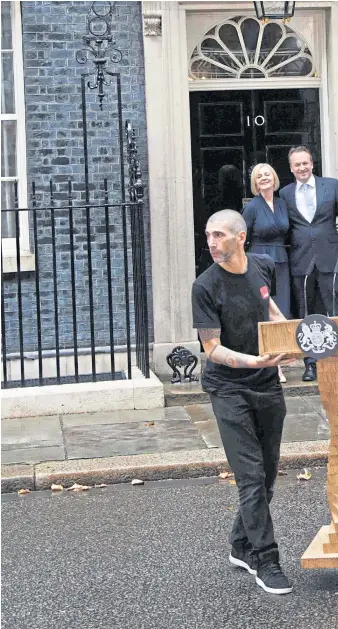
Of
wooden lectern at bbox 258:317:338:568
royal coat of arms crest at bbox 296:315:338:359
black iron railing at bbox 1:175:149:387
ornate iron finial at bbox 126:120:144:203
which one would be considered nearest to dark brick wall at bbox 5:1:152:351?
black iron railing at bbox 1:175:149:387

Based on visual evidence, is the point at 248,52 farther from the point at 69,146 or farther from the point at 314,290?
the point at 314,290

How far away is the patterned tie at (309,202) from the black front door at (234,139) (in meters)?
1.44

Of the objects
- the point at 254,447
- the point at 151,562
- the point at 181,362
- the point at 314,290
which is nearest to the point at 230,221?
the point at 254,447

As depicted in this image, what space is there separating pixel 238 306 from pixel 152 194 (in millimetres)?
5025

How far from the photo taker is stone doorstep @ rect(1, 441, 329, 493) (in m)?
6.91

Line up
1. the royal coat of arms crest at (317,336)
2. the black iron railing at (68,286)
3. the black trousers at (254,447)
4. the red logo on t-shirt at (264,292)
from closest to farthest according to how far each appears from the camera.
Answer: the royal coat of arms crest at (317,336), the black trousers at (254,447), the red logo on t-shirt at (264,292), the black iron railing at (68,286)

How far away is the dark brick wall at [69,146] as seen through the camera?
9.69 m

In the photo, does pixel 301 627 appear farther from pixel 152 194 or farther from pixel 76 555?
pixel 152 194

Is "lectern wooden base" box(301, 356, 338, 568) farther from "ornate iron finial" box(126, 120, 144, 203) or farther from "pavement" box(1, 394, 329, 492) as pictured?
"ornate iron finial" box(126, 120, 144, 203)

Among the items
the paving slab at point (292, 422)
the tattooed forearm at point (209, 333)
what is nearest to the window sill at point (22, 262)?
the paving slab at point (292, 422)

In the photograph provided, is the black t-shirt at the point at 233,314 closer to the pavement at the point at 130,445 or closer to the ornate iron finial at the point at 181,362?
the pavement at the point at 130,445

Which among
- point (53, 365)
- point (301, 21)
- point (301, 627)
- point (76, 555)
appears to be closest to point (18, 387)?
point (53, 365)

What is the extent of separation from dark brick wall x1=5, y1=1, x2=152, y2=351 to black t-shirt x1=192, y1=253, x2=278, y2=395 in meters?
5.00

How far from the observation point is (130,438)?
7.81m
